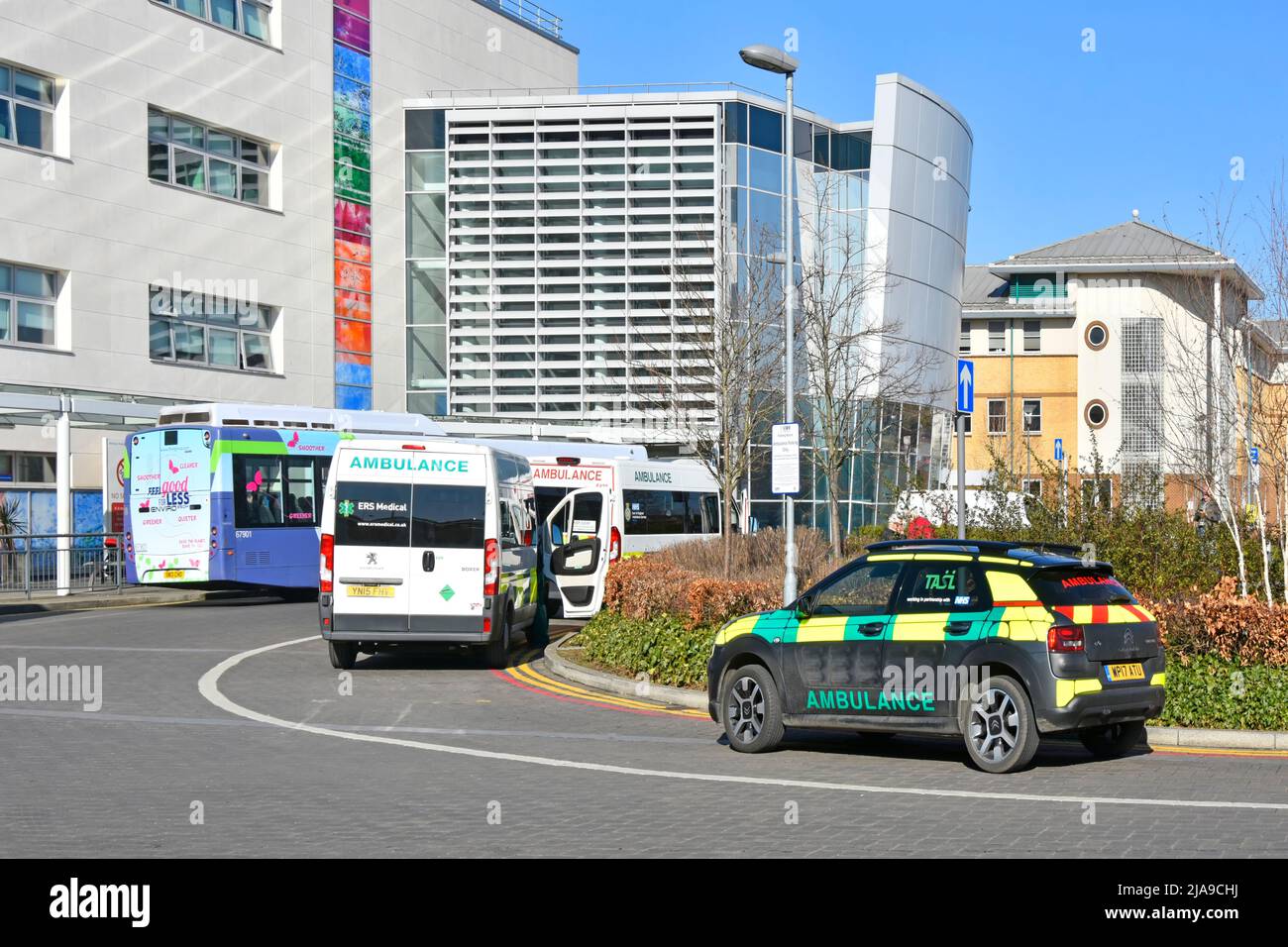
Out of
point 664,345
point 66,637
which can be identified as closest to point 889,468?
point 664,345

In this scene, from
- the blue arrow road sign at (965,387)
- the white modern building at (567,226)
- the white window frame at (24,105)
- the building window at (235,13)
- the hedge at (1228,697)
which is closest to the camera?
the hedge at (1228,697)

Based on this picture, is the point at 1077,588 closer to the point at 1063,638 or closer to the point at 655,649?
the point at 1063,638

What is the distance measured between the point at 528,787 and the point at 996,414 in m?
66.4

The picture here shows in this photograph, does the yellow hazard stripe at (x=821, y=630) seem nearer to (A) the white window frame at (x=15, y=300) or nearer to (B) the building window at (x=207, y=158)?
(A) the white window frame at (x=15, y=300)

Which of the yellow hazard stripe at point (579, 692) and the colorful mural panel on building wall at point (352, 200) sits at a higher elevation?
the colorful mural panel on building wall at point (352, 200)

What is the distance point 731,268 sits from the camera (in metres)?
31.9

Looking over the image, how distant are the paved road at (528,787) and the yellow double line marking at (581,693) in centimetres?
10

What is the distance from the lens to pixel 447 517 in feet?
57.7

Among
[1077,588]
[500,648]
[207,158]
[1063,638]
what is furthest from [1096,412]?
[1063,638]

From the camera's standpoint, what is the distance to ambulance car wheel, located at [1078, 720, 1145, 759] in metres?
11.6

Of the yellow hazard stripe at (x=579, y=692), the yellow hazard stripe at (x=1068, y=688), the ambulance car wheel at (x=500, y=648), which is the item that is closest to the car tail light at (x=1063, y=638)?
the yellow hazard stripe at (x=1068, y=688)

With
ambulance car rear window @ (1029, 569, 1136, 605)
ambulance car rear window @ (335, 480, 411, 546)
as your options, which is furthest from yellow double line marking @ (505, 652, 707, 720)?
ambulance car rear window @ (1029, 569, 1136, 605)

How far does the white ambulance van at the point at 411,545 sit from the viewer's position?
682 inches
